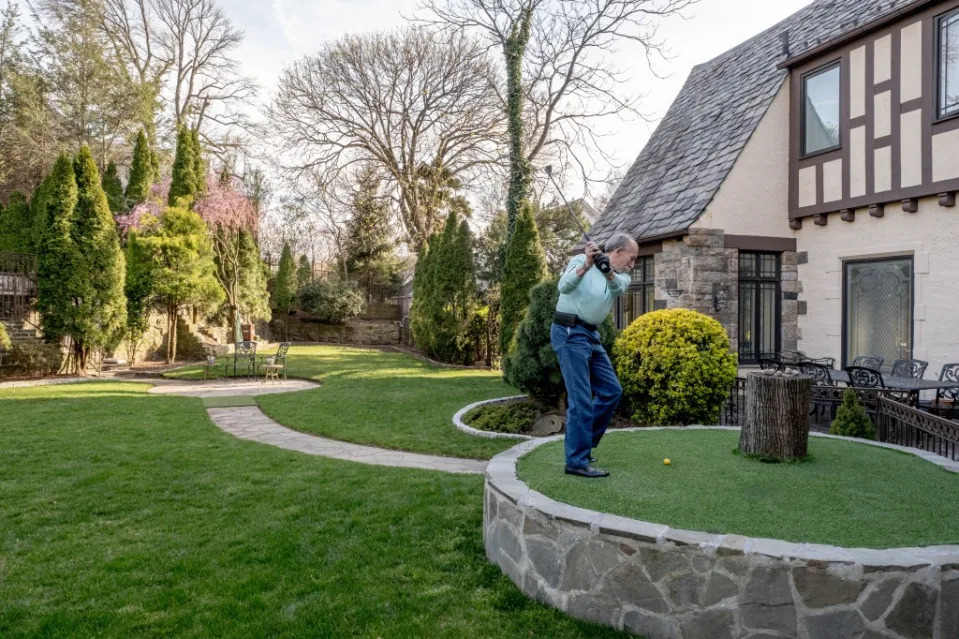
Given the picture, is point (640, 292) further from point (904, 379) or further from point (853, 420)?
point (853, 420)

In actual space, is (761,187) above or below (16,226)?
below

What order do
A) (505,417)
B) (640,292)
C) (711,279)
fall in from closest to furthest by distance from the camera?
(505,417), (711,279), (640,292)

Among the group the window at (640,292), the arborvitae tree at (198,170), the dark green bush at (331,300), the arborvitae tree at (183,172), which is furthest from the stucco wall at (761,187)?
the dark green bush at (331,300)

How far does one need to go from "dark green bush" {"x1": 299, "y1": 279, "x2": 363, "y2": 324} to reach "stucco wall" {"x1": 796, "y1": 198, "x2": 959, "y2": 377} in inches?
672

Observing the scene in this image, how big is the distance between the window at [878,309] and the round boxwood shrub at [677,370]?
10.2 ft

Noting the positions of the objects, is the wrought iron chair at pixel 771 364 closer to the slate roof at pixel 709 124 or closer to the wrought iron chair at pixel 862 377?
the wrought iron chair at pixel 862 377

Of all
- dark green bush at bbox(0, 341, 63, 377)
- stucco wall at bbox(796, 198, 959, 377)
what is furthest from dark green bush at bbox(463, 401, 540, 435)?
dark green bush at bbox(0, 341, 63, 377)

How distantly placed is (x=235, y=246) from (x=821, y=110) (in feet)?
56.8

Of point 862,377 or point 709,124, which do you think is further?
point 709,124

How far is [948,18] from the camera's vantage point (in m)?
7.51

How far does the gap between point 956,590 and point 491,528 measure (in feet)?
7.55

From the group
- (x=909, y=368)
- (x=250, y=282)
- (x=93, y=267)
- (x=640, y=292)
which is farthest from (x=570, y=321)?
(x=250, y=282)

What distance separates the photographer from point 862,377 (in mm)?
7125

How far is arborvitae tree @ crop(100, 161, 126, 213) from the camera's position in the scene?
19.8 metres
